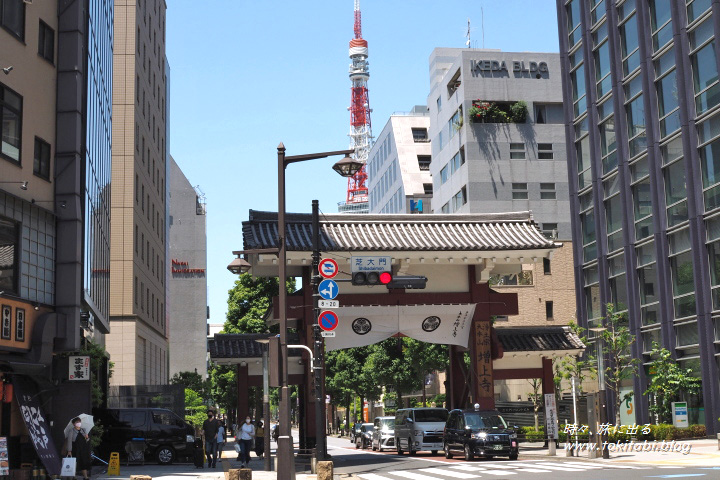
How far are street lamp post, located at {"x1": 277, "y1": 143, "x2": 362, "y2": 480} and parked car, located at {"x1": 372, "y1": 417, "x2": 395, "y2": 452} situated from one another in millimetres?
25023

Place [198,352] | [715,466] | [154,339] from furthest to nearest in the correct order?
[198,352] < [154,339] < [715,466]

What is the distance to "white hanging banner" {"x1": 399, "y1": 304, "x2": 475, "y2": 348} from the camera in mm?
33625

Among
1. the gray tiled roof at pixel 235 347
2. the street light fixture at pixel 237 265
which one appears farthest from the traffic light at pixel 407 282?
the gray tiled roof at pixel 235 347

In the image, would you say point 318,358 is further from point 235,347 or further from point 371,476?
point 235,347

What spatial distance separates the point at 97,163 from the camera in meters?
37.6

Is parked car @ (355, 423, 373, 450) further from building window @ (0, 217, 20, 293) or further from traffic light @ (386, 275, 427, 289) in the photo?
building window @ (0, 217, 20, 293)

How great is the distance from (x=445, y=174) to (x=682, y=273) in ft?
137

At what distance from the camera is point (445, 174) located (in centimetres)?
8350

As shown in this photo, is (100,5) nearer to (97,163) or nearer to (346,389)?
(97,163)

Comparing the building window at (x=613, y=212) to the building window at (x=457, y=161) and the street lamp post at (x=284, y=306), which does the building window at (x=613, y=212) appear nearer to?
the building window at (x=457, y=161)

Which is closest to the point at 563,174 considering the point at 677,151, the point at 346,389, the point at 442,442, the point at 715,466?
the point at 346,389

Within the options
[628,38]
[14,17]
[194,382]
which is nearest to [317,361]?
[14,17]

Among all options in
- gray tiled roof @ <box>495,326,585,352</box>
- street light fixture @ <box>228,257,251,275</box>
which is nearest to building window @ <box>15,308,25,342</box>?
street light fixture @ <box>228,257,251,275</box>

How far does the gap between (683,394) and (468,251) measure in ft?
52.6
